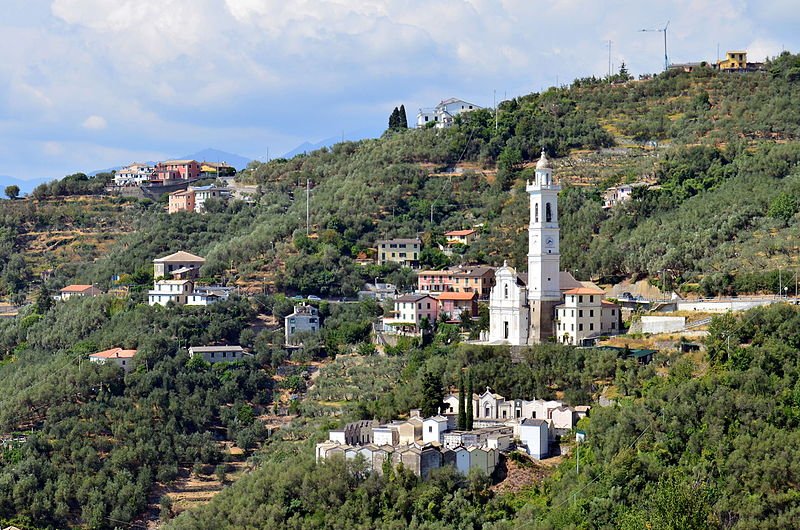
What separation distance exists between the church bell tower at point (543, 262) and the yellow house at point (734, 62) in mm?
41899

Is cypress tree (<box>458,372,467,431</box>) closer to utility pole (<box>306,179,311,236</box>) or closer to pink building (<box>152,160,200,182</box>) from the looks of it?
utility pole (<box>306,179,311,236</box>)

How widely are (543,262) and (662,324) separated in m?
5.00

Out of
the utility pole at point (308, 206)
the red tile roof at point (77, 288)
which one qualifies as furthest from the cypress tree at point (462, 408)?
the red tile roof at point (77, 288)

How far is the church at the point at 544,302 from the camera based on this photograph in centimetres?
5384

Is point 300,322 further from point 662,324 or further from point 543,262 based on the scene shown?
point 662,324

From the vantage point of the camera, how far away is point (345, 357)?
62.4 metres

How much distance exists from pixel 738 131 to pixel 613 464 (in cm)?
4173

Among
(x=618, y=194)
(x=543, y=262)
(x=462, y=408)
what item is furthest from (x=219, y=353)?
(x=618, y=194)

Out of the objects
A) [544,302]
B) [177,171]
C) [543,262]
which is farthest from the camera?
[177,171]

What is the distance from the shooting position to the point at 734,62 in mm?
93625

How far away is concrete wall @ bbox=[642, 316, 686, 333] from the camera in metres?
52.5

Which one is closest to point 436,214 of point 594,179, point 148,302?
point 594,179

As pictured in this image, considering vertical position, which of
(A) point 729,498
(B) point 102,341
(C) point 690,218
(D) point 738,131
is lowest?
(A) point 729,498

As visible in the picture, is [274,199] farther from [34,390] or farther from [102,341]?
[34,390]
